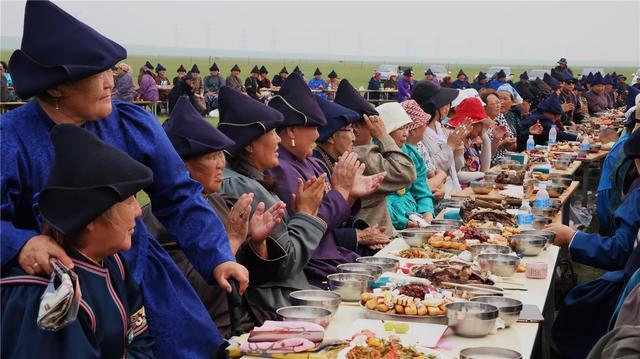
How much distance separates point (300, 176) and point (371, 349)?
213 cm

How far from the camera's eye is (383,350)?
3.10 meters

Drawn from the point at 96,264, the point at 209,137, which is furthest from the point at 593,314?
the point at 96,264

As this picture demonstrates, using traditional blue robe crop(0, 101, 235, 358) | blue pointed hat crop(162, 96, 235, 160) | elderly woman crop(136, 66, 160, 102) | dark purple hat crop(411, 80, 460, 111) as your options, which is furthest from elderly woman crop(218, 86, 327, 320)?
elderly woman crop(136, 66, 160, 102)

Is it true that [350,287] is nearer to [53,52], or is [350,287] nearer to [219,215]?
[219,215]

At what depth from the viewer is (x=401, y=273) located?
4516 mm

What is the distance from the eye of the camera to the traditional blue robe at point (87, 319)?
262cm

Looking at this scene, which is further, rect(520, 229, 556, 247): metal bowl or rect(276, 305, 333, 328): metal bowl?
rect(520, 229, 556, 247): metal bowl

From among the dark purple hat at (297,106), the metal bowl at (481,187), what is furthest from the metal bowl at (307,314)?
the metal bowl at (481,187)

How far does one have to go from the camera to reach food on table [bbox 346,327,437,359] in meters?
3.03

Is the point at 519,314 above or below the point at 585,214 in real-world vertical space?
above

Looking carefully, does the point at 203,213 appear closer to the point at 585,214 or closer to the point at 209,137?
the point at 209,137

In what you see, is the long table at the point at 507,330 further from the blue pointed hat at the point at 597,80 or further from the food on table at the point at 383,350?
the blue pointed hat at the point at 597,80

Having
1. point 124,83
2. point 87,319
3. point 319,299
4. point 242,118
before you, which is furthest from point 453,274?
point 124,83

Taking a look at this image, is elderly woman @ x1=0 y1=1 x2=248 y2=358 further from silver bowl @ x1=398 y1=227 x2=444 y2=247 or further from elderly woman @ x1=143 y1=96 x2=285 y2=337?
silver bowl @ x1=398 y1=227 x2=444 y2=247
